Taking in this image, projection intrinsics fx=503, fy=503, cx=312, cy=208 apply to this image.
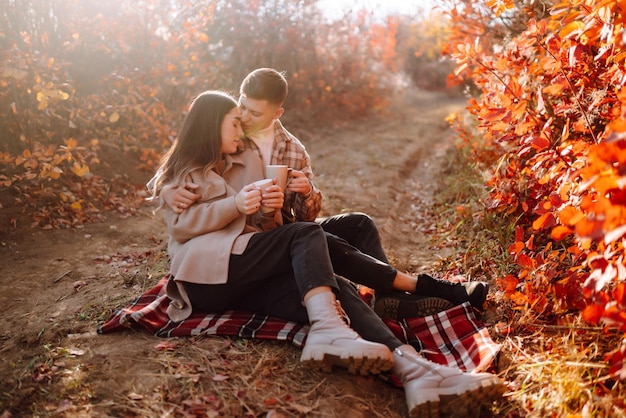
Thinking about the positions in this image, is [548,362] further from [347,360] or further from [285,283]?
[285,283]

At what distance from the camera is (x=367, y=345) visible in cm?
199

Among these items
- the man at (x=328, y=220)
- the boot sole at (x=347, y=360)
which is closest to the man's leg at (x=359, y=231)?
the man at (x=328, y=220)

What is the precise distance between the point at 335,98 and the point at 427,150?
2623 mm

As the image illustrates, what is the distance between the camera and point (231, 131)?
261cm

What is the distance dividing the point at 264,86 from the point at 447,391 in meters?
1.78

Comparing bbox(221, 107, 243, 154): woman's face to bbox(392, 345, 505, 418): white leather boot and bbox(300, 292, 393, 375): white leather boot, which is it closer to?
bbox(300, 292, 393, 375): white leather boot

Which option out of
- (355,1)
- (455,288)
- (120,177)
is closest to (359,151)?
(120,177)

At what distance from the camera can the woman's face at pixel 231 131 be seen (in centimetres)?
260

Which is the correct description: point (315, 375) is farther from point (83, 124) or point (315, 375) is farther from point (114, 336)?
point (83, 124)

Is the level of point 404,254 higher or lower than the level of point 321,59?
lower

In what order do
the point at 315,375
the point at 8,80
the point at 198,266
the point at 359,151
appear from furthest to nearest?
the point at 359,151 → the point at 8,80 → the point at 198,266 → the point at 315,375

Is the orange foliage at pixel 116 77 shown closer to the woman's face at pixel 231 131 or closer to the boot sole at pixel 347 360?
the woman's face at pixel 231 131

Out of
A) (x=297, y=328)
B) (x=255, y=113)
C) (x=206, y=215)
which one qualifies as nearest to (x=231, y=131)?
(x=255, y=113)

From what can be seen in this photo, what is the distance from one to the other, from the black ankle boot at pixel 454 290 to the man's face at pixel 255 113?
1.21 metres
